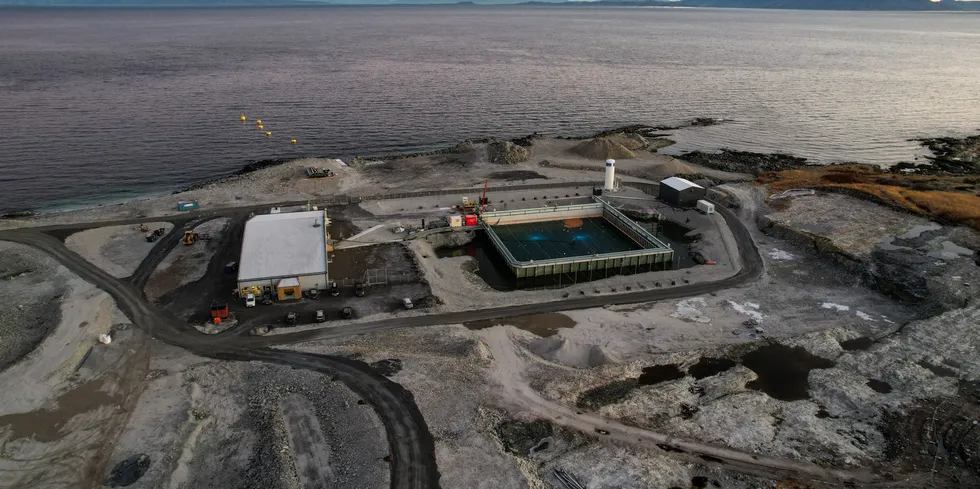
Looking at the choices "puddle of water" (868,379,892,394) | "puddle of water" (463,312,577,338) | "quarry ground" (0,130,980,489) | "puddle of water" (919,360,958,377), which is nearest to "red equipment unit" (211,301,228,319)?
"quarry ground" (0,130,980,489)

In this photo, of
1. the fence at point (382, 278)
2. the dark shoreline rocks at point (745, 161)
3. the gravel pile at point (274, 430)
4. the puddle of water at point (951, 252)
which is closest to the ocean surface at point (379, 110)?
the dark shoreline rocks at point (745, 161)

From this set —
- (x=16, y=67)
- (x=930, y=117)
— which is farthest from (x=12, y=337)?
(x=16, y=67)

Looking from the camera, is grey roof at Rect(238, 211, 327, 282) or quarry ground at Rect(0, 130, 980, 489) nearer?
quarry ground at Rect(0, 130, 980, 489)

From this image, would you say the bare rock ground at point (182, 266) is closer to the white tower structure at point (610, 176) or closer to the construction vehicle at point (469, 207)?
the construction vehicle at point (469, 207)

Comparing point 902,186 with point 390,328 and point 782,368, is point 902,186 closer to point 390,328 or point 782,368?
point 782,368

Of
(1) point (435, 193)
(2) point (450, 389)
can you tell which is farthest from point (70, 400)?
(1) point (435, 193)

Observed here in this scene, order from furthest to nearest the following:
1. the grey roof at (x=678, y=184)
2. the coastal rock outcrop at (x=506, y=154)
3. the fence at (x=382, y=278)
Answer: the coastal rock outcrop at (x=506, y=154), the grey roof at (x=678, y=184), the fence at (x=382, y=278)

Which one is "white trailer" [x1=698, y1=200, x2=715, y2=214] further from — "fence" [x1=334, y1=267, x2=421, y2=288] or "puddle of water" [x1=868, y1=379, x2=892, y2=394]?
"fence" [x1=334, y1=267, x2=421, y2=288]
